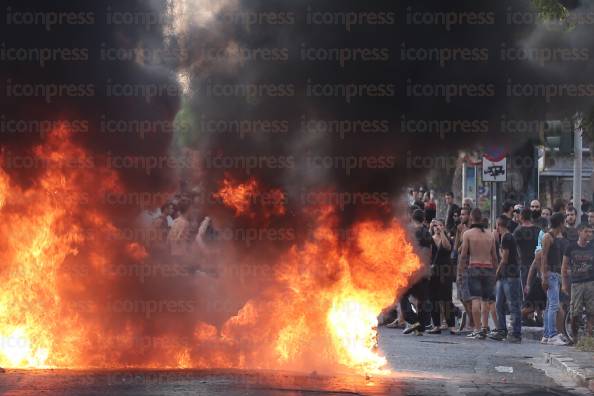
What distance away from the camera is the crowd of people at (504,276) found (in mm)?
14312

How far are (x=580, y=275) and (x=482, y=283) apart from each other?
1.86 metres

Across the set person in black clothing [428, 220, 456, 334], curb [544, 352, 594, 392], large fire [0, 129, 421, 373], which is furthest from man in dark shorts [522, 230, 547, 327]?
large fire [0, 129, 421, 373]

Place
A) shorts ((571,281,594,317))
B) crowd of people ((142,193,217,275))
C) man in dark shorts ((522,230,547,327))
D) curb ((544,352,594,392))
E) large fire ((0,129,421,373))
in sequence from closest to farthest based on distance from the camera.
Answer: curb ((544,352,594,392)) → large fire ((0,129,421,373)) → crowd of people ((142,193,217,275)) → shorts ((571,281,594,317)) → man in dark shorts ((522,230,547,327))

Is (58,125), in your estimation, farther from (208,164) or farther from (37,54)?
(208,164)

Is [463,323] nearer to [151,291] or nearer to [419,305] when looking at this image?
[419,305]

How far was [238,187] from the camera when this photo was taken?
11.7 metres

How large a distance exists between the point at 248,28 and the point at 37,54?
7.48ft

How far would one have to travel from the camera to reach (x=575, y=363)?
11984mm

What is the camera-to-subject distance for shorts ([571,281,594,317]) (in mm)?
14078

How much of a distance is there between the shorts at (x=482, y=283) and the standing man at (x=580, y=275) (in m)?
1.53

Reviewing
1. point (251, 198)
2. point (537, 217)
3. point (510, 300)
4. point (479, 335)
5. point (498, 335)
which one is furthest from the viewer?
point (537, 217)

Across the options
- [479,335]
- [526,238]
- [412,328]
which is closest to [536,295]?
[526,238]

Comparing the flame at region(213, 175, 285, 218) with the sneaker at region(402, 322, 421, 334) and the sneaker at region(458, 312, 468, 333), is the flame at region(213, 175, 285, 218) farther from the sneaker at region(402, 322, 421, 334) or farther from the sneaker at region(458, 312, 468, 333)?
the sneaker at region(458, 312, 468, 333)

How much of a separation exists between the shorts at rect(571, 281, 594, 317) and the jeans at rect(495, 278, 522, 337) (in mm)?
905
